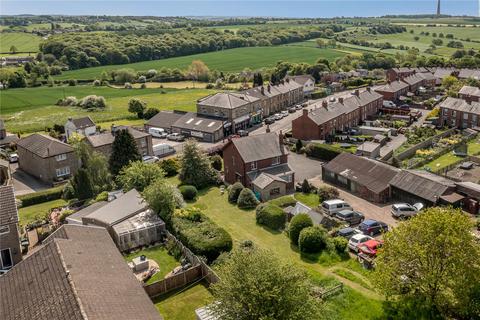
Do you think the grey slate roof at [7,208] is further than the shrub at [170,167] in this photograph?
No

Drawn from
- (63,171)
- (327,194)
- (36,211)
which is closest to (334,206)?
(327,194)

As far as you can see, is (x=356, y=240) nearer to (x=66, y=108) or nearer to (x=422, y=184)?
(x=422, y=184)

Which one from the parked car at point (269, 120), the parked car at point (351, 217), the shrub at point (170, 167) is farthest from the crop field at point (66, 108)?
the parked car at point (351, 217)

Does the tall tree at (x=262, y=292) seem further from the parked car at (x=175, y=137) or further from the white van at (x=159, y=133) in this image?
the white van at (x=159, y=133)

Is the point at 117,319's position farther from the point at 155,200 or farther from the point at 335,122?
the point at 335,122

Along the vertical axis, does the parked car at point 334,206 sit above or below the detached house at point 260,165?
below

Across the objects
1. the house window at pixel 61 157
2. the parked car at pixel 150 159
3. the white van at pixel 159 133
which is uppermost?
the house window at pixel 61 157

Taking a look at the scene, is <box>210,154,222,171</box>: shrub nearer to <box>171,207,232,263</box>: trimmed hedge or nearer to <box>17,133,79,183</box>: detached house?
<box>171,207,232,263</box>: trimmed hedge

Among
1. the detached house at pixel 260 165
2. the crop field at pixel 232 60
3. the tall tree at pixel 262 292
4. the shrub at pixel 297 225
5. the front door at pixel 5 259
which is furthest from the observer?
the crop field at pixel 232 60
